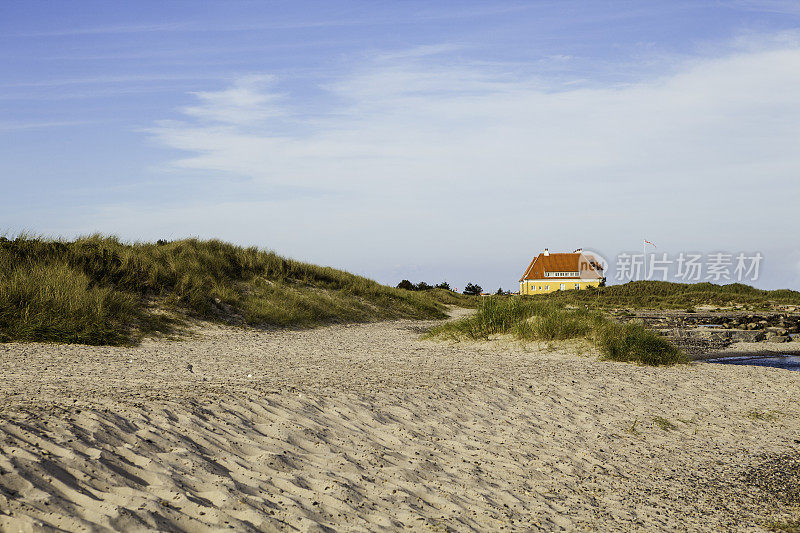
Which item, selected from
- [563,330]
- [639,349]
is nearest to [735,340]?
[563,330]

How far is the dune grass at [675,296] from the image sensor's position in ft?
122

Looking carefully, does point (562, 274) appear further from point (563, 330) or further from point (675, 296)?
point (563, 330)

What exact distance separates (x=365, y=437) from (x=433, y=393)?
2.01 m

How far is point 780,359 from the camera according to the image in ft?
47.3

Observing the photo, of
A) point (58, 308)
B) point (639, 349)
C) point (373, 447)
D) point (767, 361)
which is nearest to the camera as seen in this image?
point (373, 447)

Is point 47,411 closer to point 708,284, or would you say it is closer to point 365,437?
point 365,437

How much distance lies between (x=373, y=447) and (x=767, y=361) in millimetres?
11869

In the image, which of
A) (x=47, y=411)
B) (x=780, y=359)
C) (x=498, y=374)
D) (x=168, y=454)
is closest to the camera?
(x=168, y=454)

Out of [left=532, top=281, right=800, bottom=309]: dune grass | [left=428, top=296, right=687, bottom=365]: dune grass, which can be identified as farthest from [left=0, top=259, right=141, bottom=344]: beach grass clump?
[left=532, top=281, right=800, bottom=309]: dune grass

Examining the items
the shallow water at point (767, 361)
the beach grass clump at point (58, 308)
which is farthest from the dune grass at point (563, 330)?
→ the beach grass clump at point (58, 308)

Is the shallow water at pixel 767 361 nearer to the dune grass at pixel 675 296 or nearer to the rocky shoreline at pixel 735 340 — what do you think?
the rocky shoreline at pixel 735 340

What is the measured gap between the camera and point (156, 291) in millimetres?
16922

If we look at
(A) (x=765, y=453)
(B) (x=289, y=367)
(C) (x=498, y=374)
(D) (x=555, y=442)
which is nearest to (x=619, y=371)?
(C) (x=498, y=374)

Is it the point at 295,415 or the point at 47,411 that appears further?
the point at 295,415
